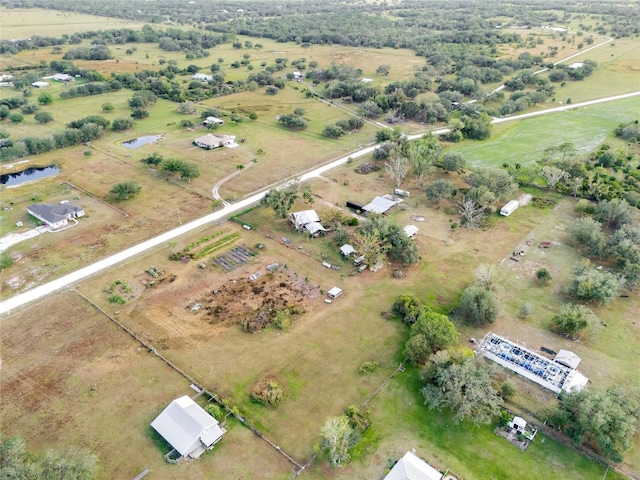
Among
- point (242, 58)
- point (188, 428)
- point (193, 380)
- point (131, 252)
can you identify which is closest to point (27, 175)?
point (131, 252)

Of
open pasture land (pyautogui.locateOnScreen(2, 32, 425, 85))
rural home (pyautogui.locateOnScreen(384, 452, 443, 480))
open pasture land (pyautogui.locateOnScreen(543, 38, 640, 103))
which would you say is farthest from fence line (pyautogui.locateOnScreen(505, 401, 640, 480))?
open pasture land (pyautogui.locateOnScreen(2, 32, 425, 85))

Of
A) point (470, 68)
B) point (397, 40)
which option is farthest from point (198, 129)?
point (397, 40)

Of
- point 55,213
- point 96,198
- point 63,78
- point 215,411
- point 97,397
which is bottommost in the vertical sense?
point 97,397

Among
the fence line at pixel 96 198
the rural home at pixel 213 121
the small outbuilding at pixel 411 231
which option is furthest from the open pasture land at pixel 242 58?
the small outbuilding at pixel 411 231

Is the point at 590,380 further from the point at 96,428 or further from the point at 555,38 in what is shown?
the point at 555,38

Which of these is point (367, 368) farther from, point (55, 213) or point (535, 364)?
point (55, 213)

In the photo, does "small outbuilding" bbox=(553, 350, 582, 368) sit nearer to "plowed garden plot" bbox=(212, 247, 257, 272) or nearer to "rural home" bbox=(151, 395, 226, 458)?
"rural home" bbox=(151, 395, 226, 458)
